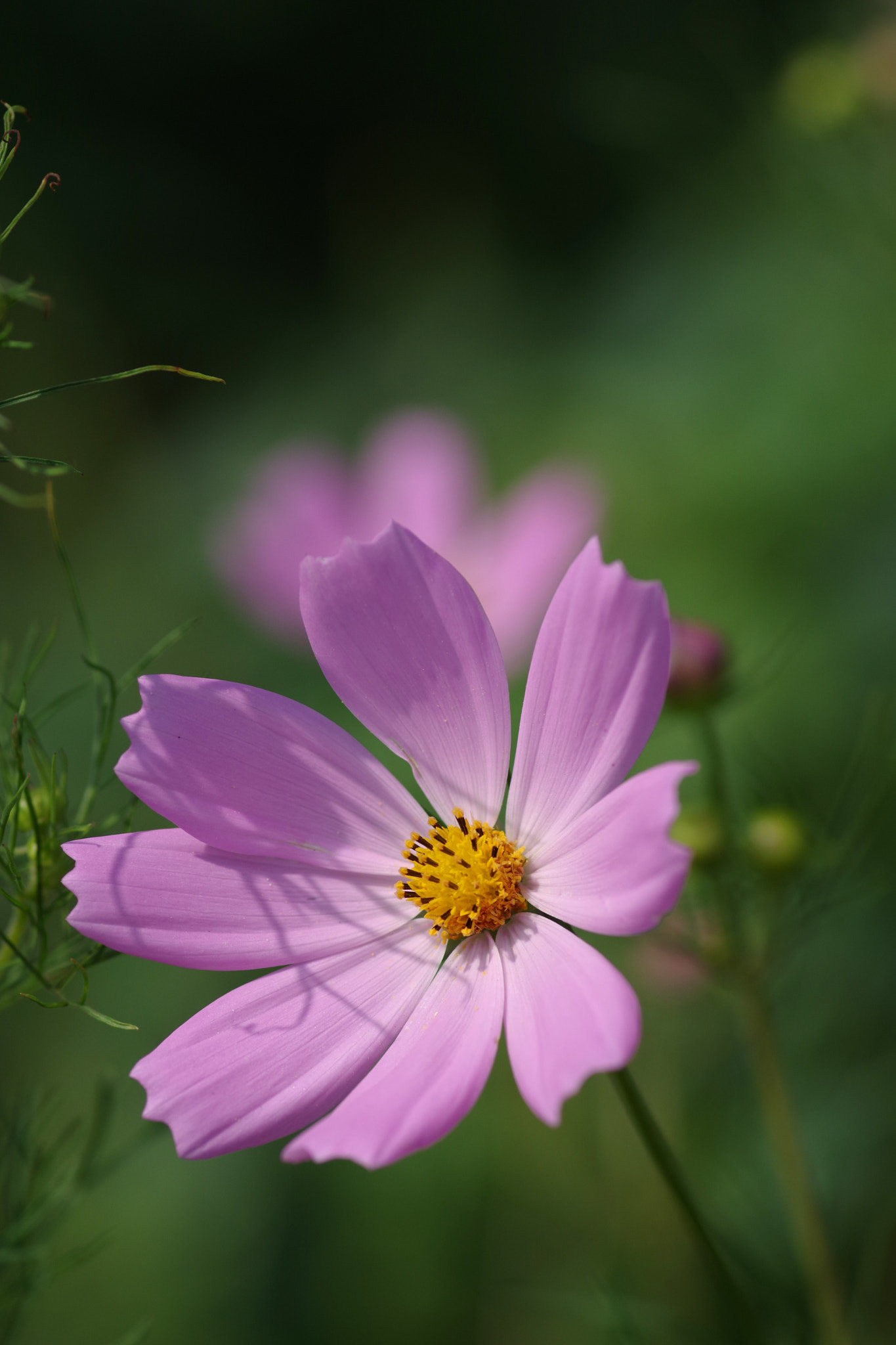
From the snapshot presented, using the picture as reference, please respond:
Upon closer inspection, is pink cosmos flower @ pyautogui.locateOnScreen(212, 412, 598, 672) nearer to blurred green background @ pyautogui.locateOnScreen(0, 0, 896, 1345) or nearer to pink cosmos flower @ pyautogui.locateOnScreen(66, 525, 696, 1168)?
blurred green background @ pyautogui.locateOnScreen(0, 0, 896, 1345)

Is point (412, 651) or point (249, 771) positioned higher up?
point (412, 651)

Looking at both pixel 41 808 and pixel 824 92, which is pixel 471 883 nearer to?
pixel 41 808

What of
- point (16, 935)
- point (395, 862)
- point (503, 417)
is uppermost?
point (503, 417)

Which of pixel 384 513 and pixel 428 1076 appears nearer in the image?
pixel 428 1076

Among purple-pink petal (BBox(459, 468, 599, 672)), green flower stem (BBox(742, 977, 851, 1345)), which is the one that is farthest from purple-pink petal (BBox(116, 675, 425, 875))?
purple-pink petal (BBox(459, 468, 599, 672))

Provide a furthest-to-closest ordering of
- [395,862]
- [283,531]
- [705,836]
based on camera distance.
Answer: [283,531] → [705,836] → [395,862]

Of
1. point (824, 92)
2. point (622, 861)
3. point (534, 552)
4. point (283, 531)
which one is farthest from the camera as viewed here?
point (283, 531)

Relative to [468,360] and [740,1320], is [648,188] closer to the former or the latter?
[468,360]

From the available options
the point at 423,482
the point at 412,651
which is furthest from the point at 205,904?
the point at 423,482
